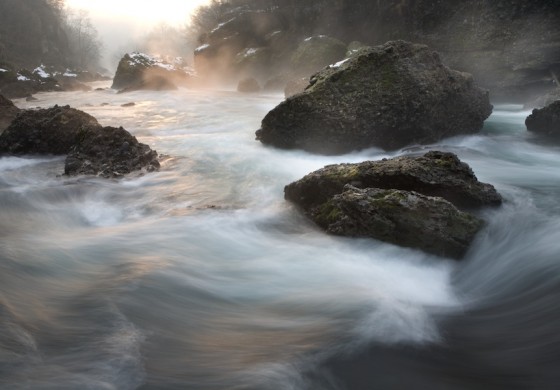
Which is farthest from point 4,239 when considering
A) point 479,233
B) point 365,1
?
point 365,1

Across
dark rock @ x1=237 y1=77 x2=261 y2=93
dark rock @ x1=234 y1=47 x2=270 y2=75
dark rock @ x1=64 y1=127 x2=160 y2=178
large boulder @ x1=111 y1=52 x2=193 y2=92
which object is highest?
dark rock @ x1=234 y1=47 x2=270 y2=75

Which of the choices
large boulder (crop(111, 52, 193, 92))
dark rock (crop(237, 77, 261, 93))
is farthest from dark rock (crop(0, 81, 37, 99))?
dark rock (crop(237, 77, 261, 93))

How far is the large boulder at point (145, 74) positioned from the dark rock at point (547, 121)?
A: 2416cm

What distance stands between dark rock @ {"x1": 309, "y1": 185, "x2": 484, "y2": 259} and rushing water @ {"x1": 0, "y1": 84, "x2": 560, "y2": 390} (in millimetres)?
128

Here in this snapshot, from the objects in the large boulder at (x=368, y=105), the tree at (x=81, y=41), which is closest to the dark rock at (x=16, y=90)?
the large boulder at (x=368, y=105)

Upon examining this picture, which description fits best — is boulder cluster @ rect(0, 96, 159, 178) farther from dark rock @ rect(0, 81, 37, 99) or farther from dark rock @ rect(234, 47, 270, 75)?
dark rock @ rect(234, 47, 270, 75)

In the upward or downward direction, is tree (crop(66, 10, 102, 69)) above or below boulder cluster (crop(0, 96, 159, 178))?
above

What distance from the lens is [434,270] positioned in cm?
427

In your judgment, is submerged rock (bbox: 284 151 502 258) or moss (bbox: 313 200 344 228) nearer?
submerged rock (bbox: 284 151 502 258)

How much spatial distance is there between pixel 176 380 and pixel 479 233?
12.0ft

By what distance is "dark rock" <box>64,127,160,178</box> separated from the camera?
7.50m

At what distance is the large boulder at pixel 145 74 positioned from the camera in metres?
29.9

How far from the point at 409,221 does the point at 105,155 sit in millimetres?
5849

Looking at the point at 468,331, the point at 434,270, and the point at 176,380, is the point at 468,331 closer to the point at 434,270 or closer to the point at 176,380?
the point at 434,270
